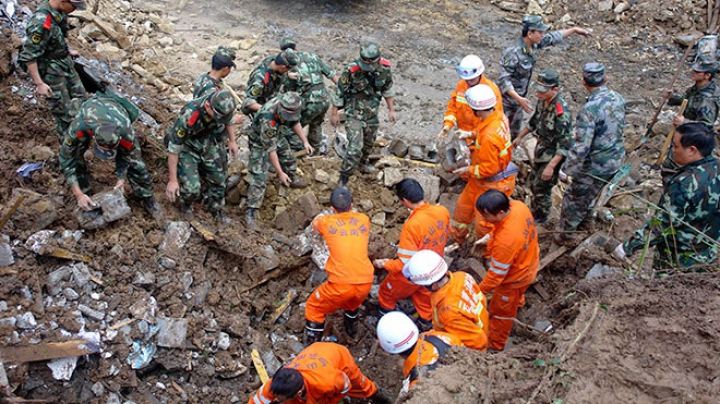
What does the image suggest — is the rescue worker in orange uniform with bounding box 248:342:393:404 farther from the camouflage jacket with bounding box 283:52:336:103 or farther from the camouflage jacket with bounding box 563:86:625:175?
the camouflage jacket with bounding box 283:52:336:103

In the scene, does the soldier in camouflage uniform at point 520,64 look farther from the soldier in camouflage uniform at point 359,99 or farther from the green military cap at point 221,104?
the green military cap at point 221,104

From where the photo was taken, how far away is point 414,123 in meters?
8.93

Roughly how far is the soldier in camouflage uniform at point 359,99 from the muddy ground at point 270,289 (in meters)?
0.49

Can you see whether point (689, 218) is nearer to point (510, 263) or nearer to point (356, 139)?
point (510, 263)

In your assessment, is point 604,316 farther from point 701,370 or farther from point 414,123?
point 414,123

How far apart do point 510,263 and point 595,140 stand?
202cm

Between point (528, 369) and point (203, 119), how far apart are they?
3.88 metres

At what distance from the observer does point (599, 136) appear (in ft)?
18.1

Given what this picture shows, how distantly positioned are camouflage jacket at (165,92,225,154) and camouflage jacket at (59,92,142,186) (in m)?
0.41

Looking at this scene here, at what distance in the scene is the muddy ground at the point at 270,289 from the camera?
9.75ft

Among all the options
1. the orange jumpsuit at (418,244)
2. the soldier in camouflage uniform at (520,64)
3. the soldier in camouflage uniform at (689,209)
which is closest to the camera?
the soldier in camouflage uniform at (689,209)

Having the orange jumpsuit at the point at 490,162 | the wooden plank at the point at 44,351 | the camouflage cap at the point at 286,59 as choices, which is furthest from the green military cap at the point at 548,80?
the wooden plank at the point at 44,351

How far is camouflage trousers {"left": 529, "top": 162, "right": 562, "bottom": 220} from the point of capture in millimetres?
6164

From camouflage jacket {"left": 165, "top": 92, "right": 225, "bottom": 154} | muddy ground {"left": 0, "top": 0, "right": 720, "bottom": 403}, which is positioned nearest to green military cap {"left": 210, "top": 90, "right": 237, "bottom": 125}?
camouflage jacket {"left": 165, "top": 92, "right": 225, "bottom": 154}
